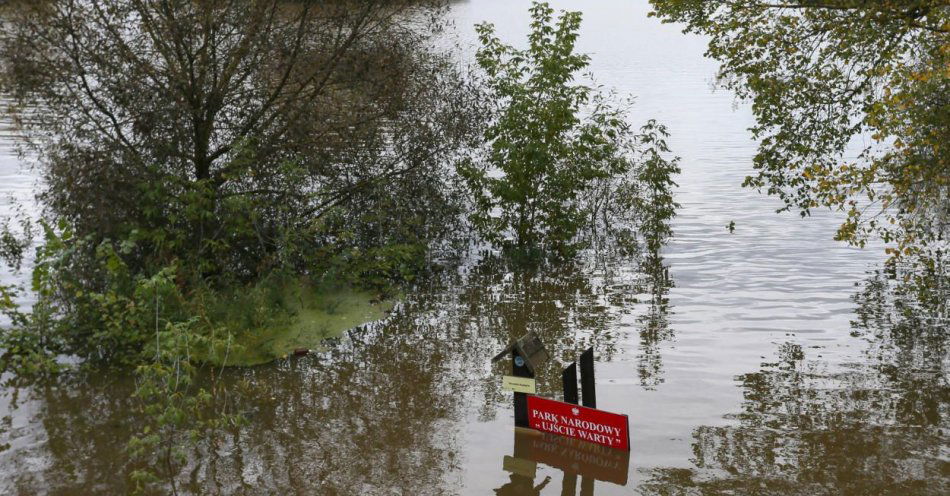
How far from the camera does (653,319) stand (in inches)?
520

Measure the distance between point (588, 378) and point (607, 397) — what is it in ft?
4.32

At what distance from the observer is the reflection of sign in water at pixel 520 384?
906cm

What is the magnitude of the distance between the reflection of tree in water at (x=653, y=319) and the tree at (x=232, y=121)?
3915 millimetres

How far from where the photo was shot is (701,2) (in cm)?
1299

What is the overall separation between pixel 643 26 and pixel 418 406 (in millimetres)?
66677

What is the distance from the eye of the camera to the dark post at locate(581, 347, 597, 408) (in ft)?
29.8

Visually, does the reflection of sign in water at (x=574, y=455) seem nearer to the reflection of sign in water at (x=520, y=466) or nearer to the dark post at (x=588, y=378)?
the reflection of sign in water at (x=520, y=466)

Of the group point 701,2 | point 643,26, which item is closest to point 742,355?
point 701,2

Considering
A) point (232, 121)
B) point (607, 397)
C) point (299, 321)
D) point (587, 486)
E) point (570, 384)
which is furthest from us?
point (232, 121)

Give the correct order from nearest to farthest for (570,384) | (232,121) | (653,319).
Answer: (570,384), (653,319), (232,121)

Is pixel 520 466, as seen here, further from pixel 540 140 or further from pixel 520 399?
pixel 540 140

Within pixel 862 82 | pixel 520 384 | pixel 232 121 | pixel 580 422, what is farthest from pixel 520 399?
pixel 232 121

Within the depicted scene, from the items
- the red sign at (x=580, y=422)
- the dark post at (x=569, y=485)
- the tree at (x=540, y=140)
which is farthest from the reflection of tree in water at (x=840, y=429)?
the tree at (x=540, y=140)

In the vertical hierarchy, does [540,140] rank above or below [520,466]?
above
